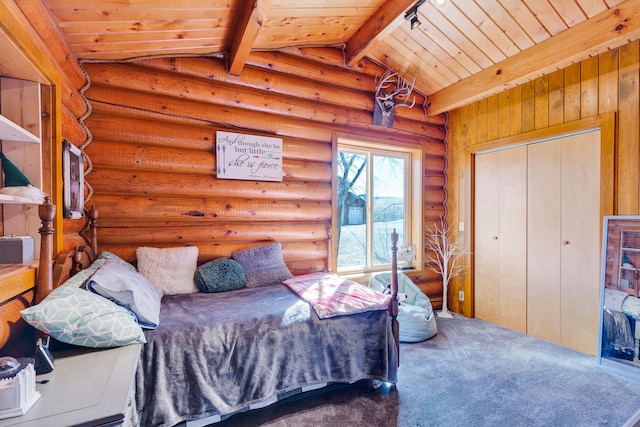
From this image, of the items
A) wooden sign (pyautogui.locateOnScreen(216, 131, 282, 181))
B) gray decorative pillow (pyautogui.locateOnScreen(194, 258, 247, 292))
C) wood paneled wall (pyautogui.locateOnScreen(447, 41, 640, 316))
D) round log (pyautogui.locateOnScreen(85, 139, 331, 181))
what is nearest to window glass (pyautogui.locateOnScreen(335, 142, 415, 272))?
wood paneled wall (pyautogui.locateOnScreen(447, 41, 640, 316))

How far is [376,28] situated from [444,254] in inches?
109

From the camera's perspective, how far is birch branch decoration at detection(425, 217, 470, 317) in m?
4.03

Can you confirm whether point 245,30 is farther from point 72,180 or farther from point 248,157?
point 72,180

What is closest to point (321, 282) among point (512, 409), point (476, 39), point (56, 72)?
point (512, 409)

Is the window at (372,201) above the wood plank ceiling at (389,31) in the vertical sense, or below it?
below

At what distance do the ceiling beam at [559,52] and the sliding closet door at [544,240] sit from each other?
80 cm

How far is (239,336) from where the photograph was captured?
6.12 feet

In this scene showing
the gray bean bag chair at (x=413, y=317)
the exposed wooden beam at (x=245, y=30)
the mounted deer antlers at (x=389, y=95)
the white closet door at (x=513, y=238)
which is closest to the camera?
the exposed wooden beam at (x=245, y=30)

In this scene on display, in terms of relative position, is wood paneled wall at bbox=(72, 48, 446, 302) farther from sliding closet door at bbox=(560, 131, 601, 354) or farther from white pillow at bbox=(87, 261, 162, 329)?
sliding closet door at bbox=(560, 131, 601, 354)

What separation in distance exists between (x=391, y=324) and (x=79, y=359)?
189 cm

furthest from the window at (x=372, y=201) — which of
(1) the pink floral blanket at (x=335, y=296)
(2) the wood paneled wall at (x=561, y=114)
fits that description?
(1) the pink floral blanket at (x=335, y=296)

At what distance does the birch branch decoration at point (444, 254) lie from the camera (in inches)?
159

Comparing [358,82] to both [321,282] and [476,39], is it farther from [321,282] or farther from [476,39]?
[321,282]

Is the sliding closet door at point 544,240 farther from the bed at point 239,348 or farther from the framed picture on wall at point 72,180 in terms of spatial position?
the framed picture on wall at point 72,180
